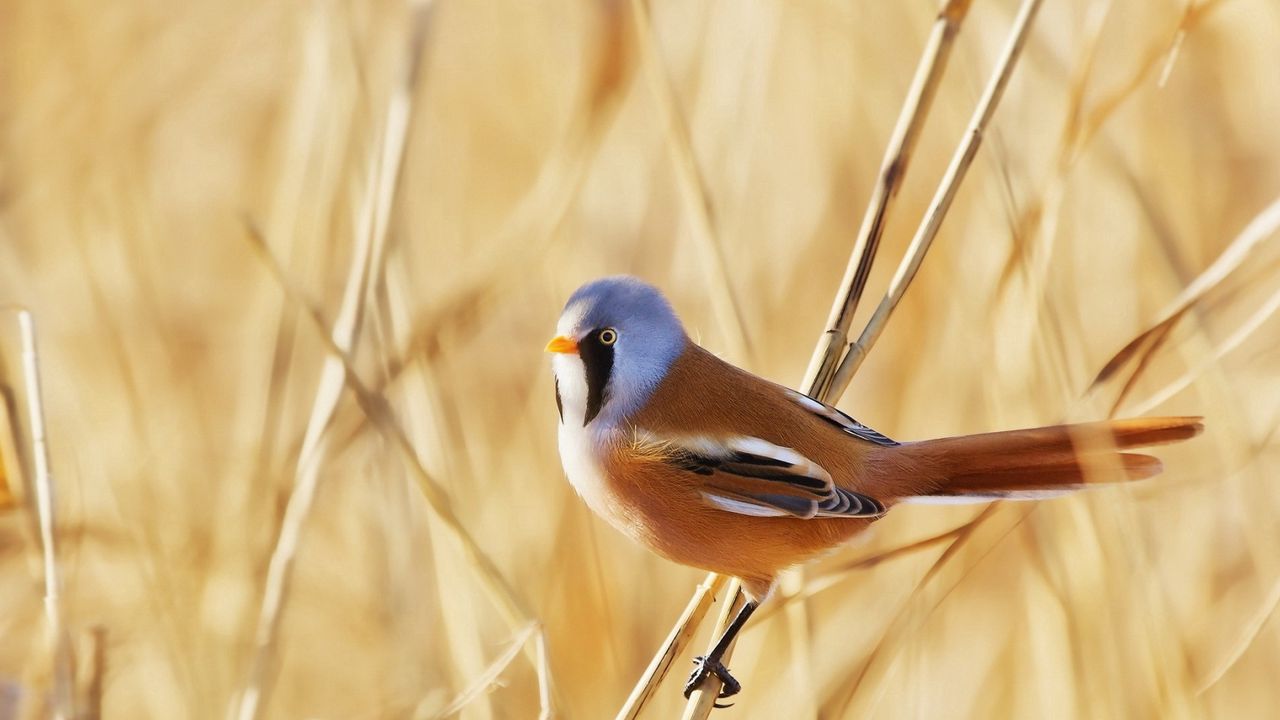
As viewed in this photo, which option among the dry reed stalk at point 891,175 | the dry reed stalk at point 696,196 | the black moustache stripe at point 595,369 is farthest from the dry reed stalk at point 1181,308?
the black moustache stripe at point 595,369

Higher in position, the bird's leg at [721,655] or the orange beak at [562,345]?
the orange beak at [562,345]

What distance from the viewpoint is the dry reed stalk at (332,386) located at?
193 cm

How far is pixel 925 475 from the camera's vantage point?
1977 mm

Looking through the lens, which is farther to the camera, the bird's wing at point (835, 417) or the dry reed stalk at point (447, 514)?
the bird's wing at point (835, 417)

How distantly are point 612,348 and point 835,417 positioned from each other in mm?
418

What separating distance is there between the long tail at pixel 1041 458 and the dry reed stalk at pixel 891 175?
9.5 inches

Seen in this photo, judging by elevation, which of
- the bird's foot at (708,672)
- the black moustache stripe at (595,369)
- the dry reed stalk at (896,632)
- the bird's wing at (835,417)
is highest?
the bird's wing at (835,417)

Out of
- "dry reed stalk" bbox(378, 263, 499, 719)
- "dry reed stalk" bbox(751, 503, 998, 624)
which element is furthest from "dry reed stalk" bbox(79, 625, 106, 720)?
"dry reed stalk" bbox(751, 503, 998, 624)

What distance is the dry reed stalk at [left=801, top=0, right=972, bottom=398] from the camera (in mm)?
1865

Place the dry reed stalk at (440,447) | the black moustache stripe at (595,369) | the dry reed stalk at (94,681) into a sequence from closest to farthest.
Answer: the dry reed stalk at (94,681)
the black moustache stripe at (595,369)
the dry reed stalk at (440,447)

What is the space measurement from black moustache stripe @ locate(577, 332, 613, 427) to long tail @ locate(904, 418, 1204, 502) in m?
0.56

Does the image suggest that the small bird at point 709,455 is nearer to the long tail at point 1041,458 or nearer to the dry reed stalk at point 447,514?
the long tail at point 1041,458

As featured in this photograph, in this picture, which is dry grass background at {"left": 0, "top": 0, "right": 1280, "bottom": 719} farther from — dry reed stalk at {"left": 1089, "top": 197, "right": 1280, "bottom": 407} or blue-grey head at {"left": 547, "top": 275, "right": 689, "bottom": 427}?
blue-grey head at {"left": 547, "top": 275, "right": 689, "bottom": 427}

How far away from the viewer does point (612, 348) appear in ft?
6.30
